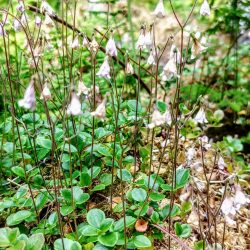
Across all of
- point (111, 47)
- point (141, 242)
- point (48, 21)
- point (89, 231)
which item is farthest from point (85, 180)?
point (48, 21)

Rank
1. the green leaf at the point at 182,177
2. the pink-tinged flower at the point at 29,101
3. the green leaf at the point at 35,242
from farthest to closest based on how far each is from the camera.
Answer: the green leaf at the point at 182,177 → the green leaf at the point at 35,242 → the pink-tinged flower at the point at 29,101

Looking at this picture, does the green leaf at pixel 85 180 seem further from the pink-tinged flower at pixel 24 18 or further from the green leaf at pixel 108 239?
the pink-tinged flower at pixel 24 18

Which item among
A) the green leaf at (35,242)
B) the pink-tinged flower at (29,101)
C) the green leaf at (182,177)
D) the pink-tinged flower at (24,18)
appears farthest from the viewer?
the pink-tinged flower at (24,18)

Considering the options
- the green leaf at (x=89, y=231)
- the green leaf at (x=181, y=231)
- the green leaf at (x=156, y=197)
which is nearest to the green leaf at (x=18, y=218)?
the green leaf at (x=89, y=231)

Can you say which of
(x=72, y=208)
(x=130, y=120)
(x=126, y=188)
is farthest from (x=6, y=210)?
(x=130, y=120)

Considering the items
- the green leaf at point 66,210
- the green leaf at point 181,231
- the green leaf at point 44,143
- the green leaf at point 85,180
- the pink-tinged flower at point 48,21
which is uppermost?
the pink-tinged flower at point 48,21

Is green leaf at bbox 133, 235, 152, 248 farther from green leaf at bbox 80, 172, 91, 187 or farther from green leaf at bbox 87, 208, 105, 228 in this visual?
green leaf at bbox 80, 172, 91, 187
